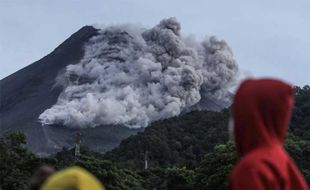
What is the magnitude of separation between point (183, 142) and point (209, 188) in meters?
22.4

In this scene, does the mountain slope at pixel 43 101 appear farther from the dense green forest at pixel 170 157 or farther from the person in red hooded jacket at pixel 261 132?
the person in red hooded jacket at pixel 261 132

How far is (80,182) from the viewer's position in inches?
88.5

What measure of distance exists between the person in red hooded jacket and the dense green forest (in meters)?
8.89

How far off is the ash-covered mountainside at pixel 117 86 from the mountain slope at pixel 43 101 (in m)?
0.10

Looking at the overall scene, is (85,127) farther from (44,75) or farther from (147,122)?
(44,75)

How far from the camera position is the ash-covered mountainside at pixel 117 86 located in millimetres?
74125

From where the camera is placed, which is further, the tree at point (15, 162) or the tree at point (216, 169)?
the tree at point (216, 169)

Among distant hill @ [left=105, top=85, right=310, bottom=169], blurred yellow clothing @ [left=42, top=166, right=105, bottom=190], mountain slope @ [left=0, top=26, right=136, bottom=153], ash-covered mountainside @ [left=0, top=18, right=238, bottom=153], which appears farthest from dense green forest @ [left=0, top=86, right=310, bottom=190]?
ash-covered mountainside @ [left=0, top=18, right=238, bottom=153]

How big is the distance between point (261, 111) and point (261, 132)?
7cm

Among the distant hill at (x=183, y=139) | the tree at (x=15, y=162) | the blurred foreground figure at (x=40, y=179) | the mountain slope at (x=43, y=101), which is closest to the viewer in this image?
the blurred foreground figure at (x=40, y=179)

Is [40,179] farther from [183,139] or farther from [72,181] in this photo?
[183,139]

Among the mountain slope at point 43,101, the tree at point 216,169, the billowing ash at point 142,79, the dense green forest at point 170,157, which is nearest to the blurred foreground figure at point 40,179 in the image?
the dense green forest at point 170,157

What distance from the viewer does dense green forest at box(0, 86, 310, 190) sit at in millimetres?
20359

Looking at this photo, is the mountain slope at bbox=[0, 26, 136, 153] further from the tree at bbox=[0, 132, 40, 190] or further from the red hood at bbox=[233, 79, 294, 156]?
the red hood at bbox=[233, 79, 294, 156]
